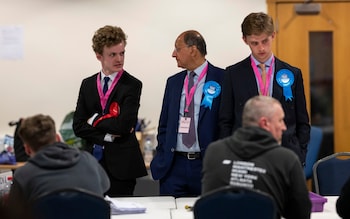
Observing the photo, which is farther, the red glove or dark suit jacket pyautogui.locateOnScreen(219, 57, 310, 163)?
the red glove

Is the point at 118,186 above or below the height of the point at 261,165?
below

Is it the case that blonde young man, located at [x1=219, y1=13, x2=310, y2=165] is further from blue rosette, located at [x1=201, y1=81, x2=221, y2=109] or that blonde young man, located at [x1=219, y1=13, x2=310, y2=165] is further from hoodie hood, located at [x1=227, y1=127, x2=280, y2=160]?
hoodie hood, located at [x1=227, y1=127, x2=280, y2=160]

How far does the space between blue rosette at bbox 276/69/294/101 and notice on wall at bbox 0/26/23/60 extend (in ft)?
11.2

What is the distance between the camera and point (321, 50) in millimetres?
6262

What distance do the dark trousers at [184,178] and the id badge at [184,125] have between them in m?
0.17

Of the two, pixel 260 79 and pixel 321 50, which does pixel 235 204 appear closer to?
pixel 260 79

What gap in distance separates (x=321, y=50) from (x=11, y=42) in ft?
10.5

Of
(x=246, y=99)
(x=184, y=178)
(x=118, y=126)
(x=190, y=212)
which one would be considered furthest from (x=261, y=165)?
(x=118, y=126)

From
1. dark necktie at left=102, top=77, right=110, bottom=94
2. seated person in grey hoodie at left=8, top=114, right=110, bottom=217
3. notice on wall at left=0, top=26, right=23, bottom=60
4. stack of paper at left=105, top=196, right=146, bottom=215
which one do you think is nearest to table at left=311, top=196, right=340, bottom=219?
stack of paper at left=105, top=196, right=146, bottom=215

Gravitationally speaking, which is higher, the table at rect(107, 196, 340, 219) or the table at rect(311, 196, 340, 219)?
the table at rect(107, 196, 340, 219)

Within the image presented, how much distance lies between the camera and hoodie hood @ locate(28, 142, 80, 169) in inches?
102

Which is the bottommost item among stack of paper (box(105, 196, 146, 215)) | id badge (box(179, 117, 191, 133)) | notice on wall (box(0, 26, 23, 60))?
stack of paper (box(105, 196, 146, 215))

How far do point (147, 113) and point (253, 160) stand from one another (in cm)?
374

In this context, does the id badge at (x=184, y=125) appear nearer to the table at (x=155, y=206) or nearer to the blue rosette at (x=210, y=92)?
the blue rosette at (x=210, y=92)
